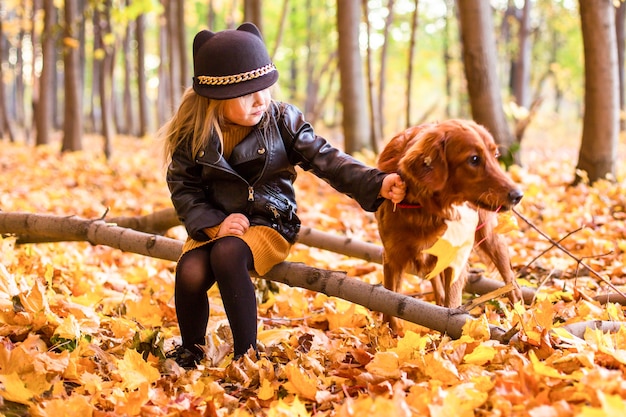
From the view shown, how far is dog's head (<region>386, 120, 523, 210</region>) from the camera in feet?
8.55

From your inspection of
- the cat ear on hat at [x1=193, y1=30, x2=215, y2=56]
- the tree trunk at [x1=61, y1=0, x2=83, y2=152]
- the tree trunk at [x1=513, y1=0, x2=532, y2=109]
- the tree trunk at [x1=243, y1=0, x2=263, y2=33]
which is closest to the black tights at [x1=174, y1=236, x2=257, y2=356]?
the cat ear on hat at [x1=193, y1=30, x2=215, y2=56]

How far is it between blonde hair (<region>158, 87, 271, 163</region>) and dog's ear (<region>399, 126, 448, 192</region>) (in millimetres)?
733

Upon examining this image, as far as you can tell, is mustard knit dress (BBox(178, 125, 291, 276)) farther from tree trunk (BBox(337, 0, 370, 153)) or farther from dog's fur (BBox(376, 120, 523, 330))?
tree trunk (BBox(337, 0, 370, 153))

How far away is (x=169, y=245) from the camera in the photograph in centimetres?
330

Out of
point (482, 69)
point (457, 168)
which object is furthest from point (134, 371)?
point (482, 69)

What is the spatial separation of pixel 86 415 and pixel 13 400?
29 cm

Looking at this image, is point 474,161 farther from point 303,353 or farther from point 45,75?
point 45,75

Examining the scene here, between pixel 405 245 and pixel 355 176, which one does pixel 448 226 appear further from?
pixel 355 176

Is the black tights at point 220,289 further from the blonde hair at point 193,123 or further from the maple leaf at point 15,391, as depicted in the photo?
the maple leaf at point 15,391

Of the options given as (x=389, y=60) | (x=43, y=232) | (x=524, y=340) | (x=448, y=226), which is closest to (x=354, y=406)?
(x=524, y=340)

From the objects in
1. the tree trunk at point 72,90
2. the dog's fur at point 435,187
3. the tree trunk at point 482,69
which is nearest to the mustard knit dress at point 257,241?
the dog's fur at point 435,187

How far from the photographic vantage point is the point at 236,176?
A: 290 cm

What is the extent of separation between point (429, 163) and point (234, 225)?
0.90 metres

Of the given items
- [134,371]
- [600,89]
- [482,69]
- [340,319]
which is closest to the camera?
[134,371]
